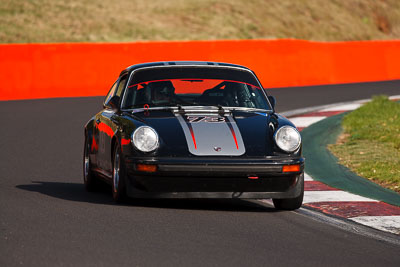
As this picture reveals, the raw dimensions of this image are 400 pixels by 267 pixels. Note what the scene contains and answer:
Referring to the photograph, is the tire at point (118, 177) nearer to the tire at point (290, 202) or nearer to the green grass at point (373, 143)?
the tire at point (290, 202)

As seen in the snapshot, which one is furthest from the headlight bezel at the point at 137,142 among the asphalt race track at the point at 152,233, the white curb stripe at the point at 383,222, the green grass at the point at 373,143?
the green grass at the point at 373,143

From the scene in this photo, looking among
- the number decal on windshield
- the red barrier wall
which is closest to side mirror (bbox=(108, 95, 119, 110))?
the number decal on windshield

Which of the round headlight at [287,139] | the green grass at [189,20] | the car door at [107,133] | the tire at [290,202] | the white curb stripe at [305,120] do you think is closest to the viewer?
the round headlight at [287,139]

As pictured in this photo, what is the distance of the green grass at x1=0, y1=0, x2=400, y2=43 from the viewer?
119 ft

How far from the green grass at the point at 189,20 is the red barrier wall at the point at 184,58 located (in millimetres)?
11319

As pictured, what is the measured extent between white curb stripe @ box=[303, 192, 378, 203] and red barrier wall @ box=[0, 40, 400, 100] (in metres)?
14.0

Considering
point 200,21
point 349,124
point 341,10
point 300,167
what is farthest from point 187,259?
point 341,10

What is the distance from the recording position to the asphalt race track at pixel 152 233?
599 cm

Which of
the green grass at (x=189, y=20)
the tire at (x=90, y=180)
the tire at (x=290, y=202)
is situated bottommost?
the tire at (x=290, y=202)

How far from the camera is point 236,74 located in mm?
9188

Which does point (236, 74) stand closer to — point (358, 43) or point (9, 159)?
point (9, 159)

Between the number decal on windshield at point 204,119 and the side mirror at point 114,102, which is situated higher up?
the side mirror at point 114,102

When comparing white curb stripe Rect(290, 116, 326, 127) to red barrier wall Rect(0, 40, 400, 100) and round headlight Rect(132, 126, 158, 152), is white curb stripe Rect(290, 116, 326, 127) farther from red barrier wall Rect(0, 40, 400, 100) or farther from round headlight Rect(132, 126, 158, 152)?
round headlight Rect(132, 126, 158, 152)

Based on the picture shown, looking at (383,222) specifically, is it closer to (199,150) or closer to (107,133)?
(199,150)
